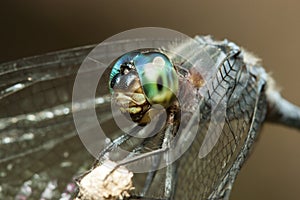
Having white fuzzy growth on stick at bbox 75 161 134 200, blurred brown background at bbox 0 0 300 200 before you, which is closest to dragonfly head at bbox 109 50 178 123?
white fuzzy growth on stick at bbox 75 161 134 200

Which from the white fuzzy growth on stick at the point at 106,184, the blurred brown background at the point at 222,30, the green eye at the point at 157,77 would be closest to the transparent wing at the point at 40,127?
the green eye at the point at 157,77

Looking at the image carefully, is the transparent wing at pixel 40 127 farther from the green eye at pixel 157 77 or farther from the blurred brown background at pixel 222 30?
the blurred brown background at pixel 222 30

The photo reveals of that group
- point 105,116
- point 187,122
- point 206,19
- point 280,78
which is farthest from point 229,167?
point 206,19

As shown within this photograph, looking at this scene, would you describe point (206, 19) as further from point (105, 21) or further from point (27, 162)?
point (27, 162)

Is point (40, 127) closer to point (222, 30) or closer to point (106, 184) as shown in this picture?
point (106, 184)

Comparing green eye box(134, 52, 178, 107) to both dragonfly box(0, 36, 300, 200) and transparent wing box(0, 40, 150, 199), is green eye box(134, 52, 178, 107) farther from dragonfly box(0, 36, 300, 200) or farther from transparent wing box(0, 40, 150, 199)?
transparent wing box(0, 40, 150, 199)
